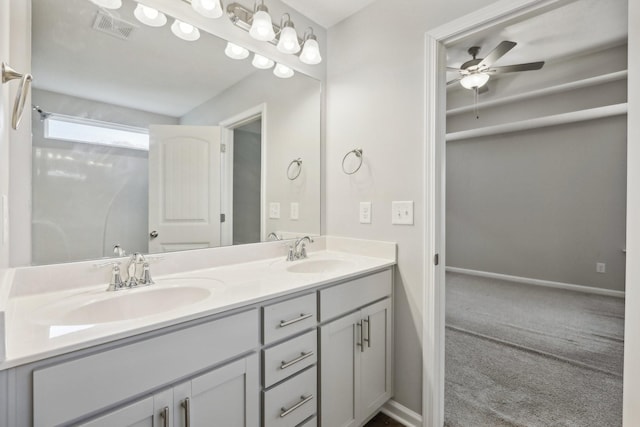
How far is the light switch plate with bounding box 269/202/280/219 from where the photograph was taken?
1.82 metres

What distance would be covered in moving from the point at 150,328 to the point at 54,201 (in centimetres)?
73

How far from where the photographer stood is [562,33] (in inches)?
105

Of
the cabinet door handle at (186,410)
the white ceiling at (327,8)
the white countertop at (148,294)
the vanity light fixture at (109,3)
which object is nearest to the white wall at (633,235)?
the white countertop at (148,294)

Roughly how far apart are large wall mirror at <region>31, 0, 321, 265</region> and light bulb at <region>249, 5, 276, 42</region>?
155mm

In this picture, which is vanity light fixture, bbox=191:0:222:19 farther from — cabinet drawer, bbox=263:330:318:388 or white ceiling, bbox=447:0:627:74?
white ceiling, bbox=447:0:627:74

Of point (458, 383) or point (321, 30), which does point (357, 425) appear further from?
point (321, 30)

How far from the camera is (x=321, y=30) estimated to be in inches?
78.6

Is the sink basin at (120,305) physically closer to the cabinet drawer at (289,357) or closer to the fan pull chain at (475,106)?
the cabinet drawer at (289,357)

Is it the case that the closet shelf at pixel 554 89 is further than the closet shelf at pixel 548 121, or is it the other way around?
the closet shelf at pixel 548 121

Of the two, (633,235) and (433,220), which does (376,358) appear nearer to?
(433,220)

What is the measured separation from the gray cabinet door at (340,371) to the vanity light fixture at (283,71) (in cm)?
148

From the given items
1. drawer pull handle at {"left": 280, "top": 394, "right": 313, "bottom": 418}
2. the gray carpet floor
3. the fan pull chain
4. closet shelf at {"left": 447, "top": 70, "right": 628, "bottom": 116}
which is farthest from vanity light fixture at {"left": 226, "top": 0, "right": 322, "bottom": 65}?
closet shelf at {"left": 447, "top": 70, "right": 628, "bottom": 116}

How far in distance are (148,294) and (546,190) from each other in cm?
485

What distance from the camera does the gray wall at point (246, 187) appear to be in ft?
5.41
